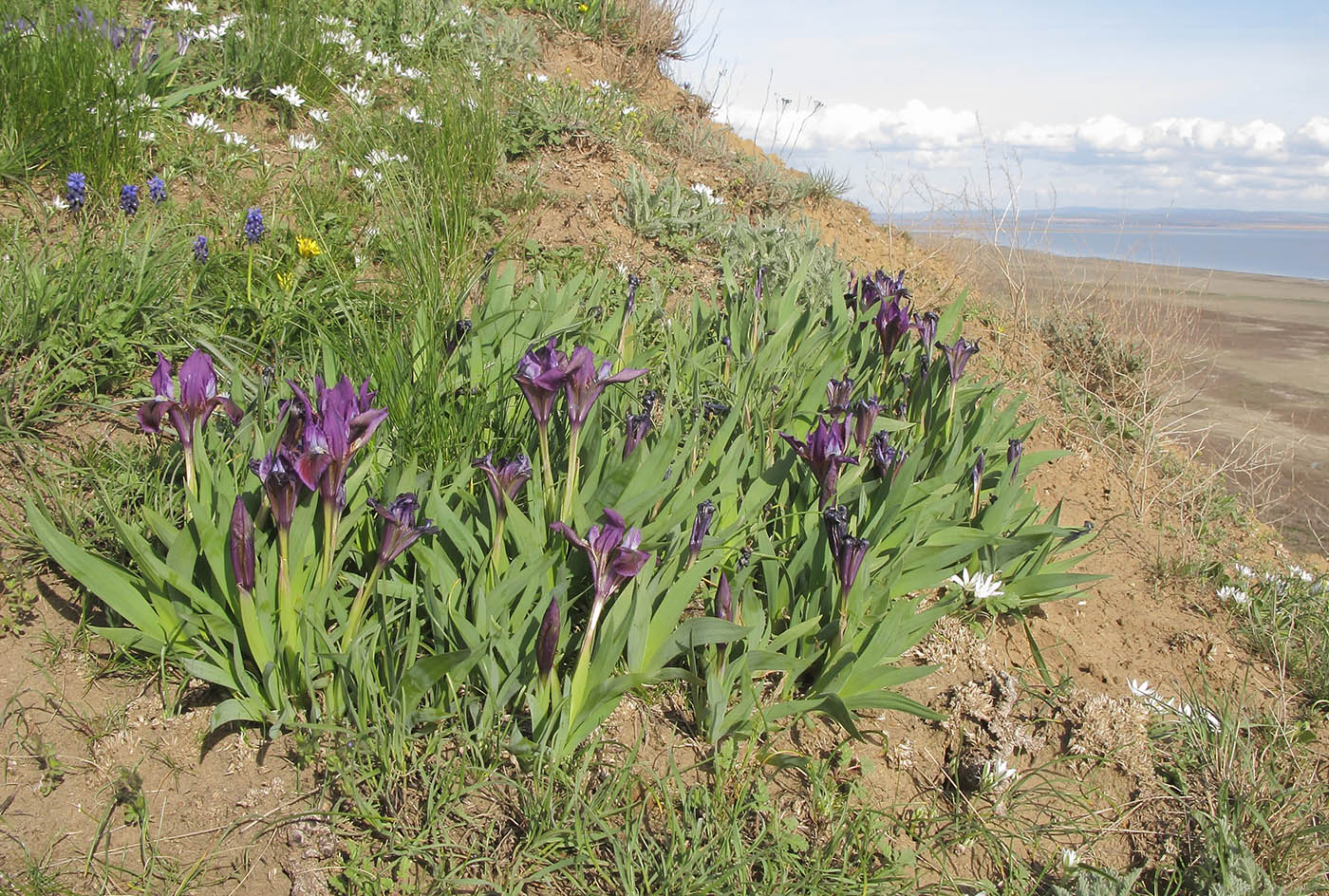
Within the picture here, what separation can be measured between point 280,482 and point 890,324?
2.20 meters

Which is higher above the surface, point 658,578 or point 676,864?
point 658,578

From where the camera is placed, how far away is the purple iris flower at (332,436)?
1692 mm

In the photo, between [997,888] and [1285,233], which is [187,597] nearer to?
[997,888]

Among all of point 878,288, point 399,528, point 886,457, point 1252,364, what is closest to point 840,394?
point 886,457

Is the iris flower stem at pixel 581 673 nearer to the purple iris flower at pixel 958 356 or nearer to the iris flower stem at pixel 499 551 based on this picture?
the iris flower stem at pixel 499 551

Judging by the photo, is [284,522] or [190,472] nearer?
[284,522]

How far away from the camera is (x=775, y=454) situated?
2.87m

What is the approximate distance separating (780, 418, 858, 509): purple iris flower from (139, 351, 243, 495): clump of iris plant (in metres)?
1.40

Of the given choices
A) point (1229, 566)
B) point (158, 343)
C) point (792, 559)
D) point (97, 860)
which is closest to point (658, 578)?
point (792, 559)

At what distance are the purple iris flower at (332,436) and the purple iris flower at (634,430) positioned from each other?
0.69 m

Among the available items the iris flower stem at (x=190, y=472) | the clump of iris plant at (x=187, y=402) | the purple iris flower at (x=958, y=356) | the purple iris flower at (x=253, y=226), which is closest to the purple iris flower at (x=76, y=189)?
the purple iris flower at (x=253, y=226)

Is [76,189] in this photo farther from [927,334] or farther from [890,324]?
[927,334]

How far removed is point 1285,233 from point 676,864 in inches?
2158

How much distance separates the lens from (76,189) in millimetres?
3098
